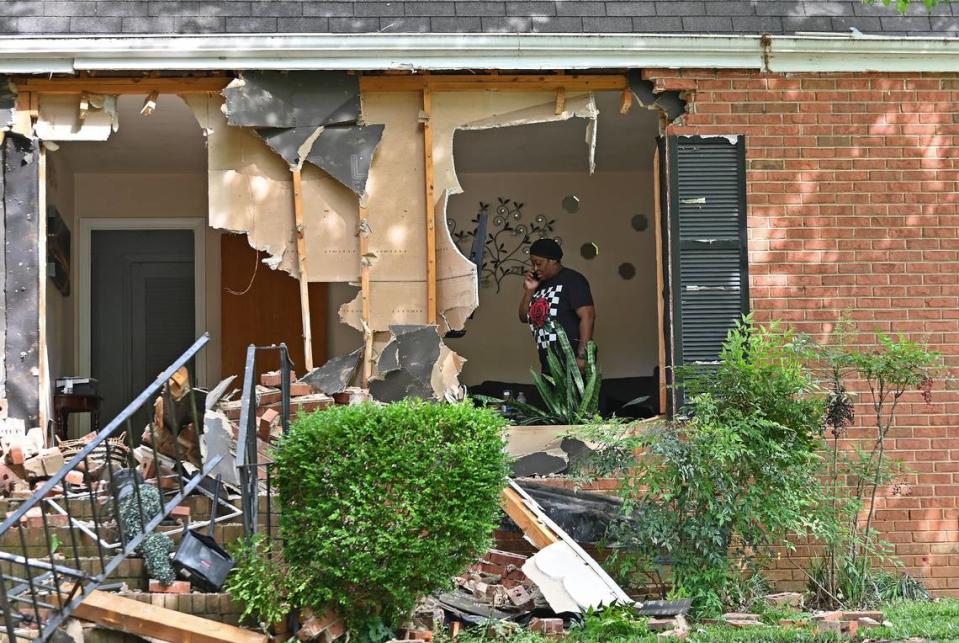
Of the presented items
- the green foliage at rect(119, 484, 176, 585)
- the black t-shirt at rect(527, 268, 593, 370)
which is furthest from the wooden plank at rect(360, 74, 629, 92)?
the green foliage at rect(119, 484, 176, 585)

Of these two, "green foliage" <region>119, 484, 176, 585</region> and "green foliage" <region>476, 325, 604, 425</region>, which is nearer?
"green foliage" <region>119, 484, 176, 585</region>

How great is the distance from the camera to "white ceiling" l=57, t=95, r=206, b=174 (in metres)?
10.1

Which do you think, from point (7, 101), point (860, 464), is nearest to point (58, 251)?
point (7, 101)

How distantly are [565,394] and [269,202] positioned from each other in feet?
8.07

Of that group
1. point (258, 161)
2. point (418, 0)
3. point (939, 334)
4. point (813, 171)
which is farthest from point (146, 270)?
point (939, 334)

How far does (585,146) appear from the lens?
39.3 feet

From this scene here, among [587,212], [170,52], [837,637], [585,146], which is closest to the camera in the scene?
[837,637]

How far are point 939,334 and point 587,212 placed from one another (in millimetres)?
4638

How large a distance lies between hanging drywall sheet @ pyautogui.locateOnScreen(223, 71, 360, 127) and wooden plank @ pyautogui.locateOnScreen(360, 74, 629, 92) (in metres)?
0.17

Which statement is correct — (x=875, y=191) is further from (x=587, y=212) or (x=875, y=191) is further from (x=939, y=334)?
(x=587, y=212)

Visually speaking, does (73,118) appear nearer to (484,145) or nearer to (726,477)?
(484,145)

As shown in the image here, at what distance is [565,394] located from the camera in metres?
9.48

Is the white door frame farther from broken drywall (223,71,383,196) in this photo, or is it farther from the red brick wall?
the red brick wall

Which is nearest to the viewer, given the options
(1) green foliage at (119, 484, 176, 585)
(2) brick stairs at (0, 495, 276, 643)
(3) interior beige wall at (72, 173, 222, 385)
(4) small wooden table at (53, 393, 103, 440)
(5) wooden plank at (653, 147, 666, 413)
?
(2) brick stairs at (0, 495, 276, 643)
